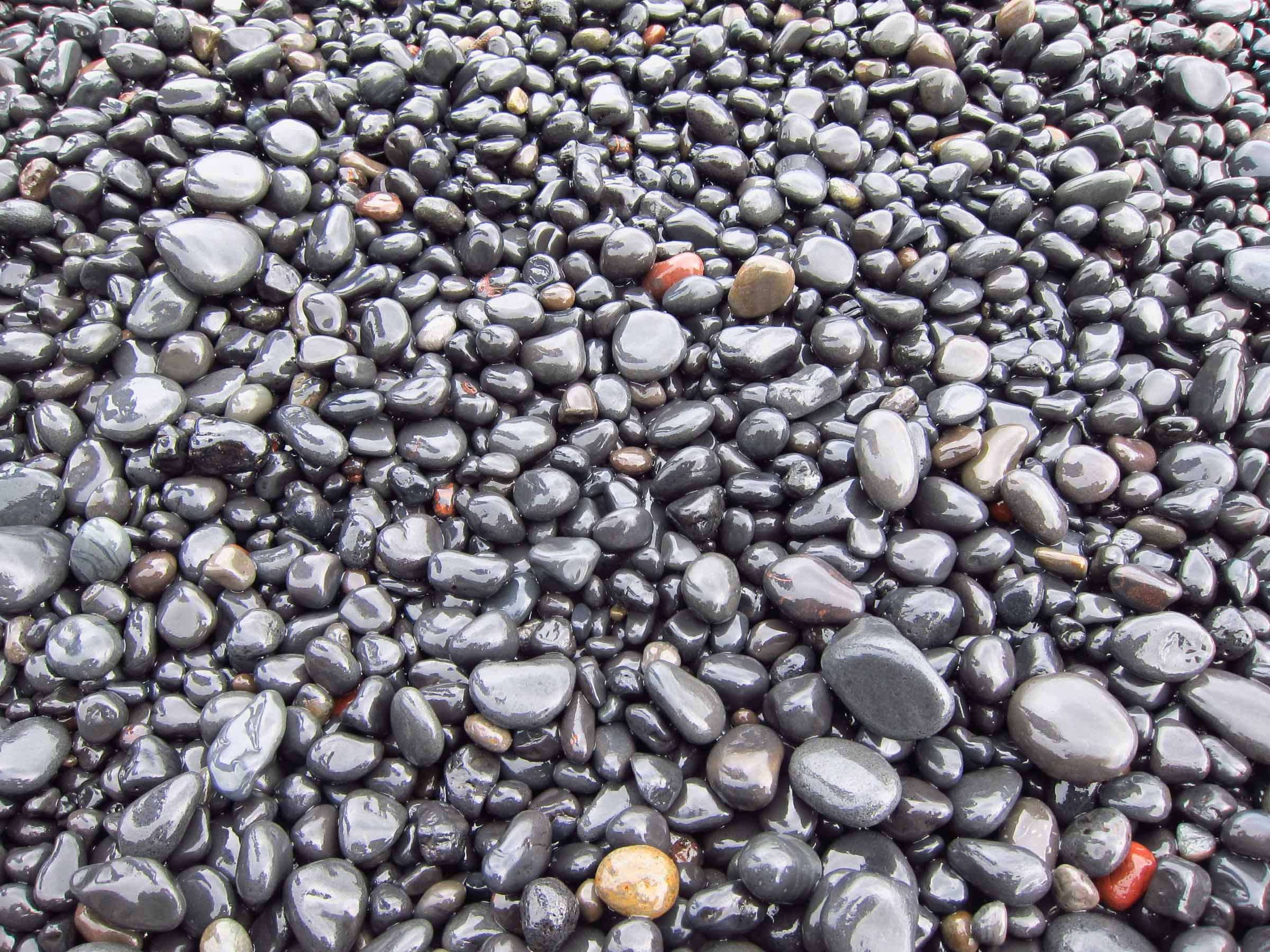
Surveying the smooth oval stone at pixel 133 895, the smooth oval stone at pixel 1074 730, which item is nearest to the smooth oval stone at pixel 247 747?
the smooth oval stone at pixel 133 895

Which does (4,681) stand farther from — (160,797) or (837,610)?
(837,610)

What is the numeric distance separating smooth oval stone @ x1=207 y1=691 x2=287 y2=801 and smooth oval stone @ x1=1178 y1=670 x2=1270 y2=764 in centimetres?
159

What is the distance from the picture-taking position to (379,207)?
1882mm

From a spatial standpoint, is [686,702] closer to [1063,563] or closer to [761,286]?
[1063,563]

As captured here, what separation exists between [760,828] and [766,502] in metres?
0.61

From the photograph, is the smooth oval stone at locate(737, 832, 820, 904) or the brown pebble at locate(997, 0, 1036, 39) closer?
the smooth oval stone at locate(737, 832, 820, 904)

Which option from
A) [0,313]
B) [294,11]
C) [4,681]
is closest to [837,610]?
[4,681]

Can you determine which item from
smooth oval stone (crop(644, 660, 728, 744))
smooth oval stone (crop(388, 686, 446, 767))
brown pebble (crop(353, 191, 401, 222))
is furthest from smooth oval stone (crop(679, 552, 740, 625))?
brown pebble (crop(353, 191, 401, 222))

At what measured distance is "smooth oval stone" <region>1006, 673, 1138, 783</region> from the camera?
125 centimetres

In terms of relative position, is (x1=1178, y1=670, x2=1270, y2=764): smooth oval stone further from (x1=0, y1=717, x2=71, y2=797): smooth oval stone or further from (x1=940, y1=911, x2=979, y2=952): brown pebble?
(x1=0, y1=717, x2=71, y2=797): smooth oval stone

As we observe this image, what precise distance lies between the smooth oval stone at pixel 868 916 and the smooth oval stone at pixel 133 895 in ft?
3.18

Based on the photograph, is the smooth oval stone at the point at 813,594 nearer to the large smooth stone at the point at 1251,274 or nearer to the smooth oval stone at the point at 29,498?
the large smooth stone at the point at 1251,274

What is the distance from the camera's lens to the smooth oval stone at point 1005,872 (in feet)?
3.77

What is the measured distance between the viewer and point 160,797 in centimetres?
122
